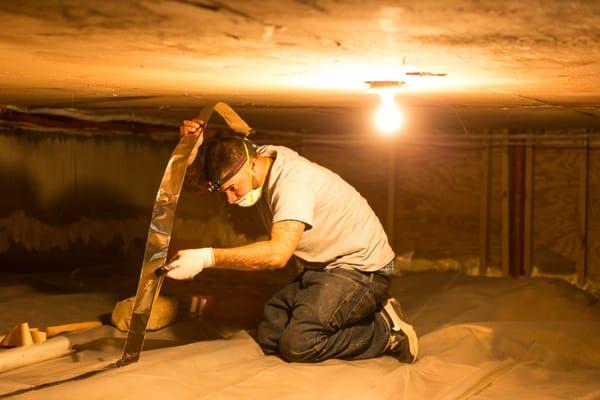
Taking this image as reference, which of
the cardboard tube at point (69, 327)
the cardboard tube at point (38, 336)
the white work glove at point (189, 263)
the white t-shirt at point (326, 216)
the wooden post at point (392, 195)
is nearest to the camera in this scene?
the white work glove at point (189, 263)

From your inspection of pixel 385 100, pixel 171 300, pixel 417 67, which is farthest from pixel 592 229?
pixel 417 67

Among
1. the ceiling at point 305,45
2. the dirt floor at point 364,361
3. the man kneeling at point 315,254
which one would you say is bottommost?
the dirt floor at point 364,361

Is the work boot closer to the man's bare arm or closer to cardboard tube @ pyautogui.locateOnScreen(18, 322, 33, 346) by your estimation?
the man's bare arm

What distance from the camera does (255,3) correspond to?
4.58ft

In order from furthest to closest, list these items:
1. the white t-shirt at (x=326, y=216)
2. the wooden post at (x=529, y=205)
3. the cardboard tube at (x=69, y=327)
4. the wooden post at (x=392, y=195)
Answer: the wooden post at (x=392, y=195), the wooden post at (x=529, y=205), the cardboard tube at (x=69, y=327), the white t-shirt at (x=326, y=216)

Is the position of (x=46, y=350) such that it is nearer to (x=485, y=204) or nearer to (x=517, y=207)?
(x=485, y=204)

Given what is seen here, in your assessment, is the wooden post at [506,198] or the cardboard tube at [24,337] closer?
the cardboard tube at [24,337]

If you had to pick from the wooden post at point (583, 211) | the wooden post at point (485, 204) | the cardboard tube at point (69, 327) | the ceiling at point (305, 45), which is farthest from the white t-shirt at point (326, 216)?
the wooden post at point (583, 211)

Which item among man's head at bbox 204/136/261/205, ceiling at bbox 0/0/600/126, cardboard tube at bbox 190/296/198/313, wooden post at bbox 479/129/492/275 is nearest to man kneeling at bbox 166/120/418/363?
man's head at bbox 204/136/261/205

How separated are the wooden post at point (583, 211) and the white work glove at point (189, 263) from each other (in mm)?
3327

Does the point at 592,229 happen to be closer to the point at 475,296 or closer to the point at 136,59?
the point at 475,296

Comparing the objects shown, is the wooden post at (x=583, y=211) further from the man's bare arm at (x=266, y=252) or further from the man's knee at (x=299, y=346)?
the man's bare arm at (x=266, y=252)

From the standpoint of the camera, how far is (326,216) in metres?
3.09

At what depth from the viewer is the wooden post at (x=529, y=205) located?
5219 millimetres
